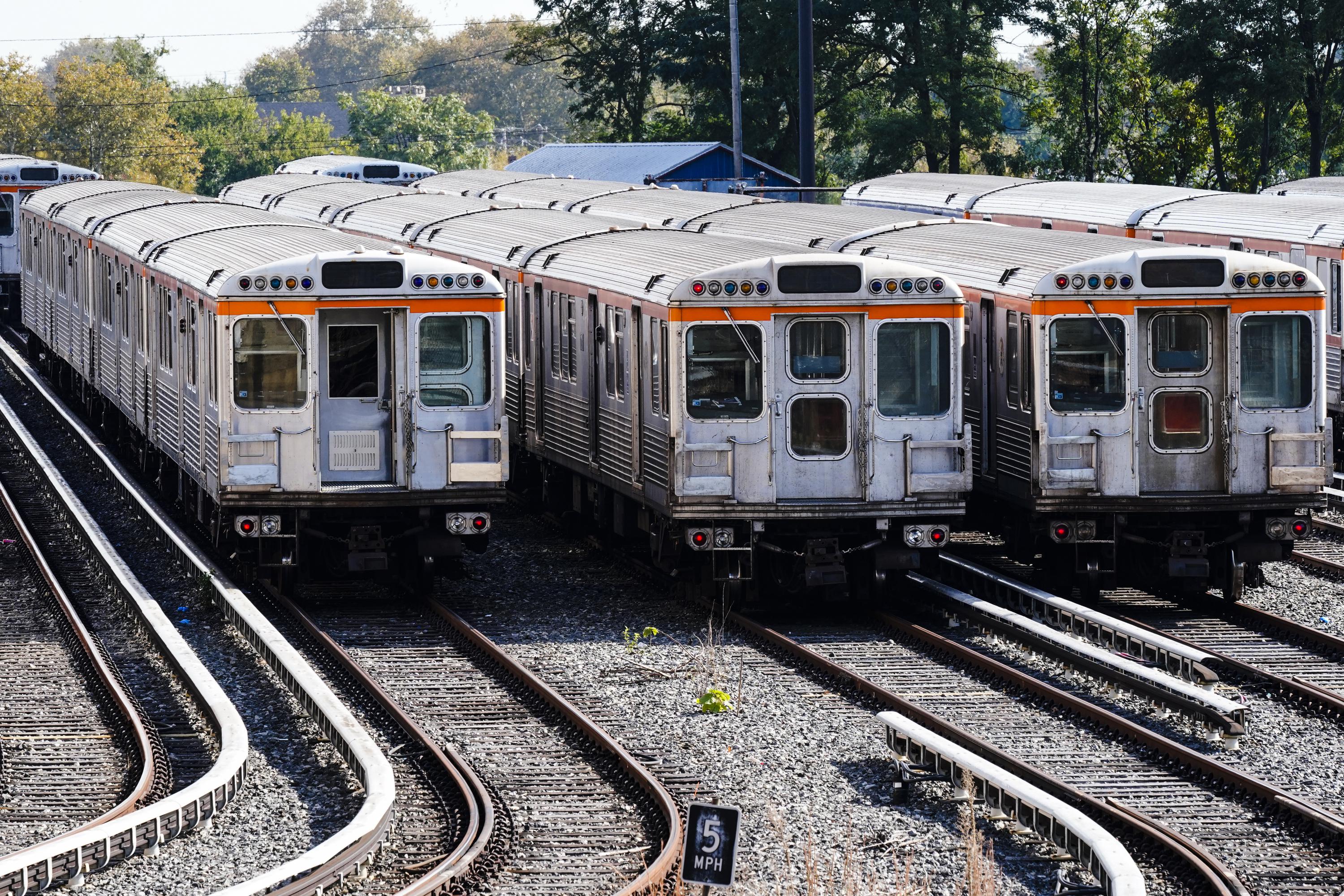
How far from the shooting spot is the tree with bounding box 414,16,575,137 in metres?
168

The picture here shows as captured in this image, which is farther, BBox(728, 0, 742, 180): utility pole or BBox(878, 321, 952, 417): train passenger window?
BBox(728, 0, 742, 180): utility pole

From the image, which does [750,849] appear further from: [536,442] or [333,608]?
[536,442]

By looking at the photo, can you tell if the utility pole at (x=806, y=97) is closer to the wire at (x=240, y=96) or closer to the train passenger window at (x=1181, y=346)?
the train passenger window at (x=1181, y=346)

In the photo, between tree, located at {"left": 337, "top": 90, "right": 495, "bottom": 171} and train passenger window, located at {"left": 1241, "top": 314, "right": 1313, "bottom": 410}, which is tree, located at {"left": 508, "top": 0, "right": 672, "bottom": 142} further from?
train passenger window, located at {"left": 1241, "top": 314, "right": 1313, "bottom": 410}

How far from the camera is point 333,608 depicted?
16.8 metres

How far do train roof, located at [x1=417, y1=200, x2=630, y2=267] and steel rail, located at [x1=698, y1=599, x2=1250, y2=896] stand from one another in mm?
6608

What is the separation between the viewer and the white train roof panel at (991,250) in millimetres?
16375

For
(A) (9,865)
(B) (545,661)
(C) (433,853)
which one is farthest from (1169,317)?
(A) (9,865)

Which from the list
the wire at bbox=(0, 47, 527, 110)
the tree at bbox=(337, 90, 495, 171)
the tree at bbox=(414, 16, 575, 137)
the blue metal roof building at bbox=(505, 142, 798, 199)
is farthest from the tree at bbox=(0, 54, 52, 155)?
the tree at bbox=(414, 16, 575, 137)

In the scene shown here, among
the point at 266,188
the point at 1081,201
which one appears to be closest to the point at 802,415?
the point at 1081,201

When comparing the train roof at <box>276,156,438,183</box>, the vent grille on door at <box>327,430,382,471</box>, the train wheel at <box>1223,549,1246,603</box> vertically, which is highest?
the train roof at <box>276,156,438,183</box>

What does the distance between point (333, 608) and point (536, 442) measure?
13.3ft

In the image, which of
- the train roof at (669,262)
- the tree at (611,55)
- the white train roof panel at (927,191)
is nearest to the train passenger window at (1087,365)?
the train roof at (669,262)

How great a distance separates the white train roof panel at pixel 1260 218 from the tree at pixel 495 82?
143617mm
